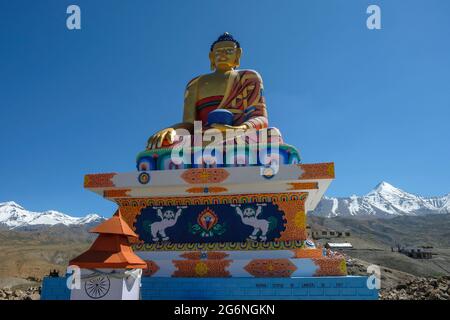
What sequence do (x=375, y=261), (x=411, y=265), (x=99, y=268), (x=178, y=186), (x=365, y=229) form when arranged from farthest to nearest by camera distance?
(x=365, y=229) < (x=375, y=261) < (x=411, y=265) < (x=178, y=186) < (x=99, y=268)

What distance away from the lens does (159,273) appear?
24.1 feet

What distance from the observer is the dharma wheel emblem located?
502 centimetres

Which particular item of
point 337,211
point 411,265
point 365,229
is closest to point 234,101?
point 411,265

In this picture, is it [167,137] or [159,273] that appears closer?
[159,273]

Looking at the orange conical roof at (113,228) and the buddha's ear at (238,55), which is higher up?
the buddha's ear at (238,55)

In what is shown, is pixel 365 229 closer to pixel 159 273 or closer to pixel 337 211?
pixel 159 273

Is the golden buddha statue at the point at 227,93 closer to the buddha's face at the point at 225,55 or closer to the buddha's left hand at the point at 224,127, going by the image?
the buddha's face at the point at 225,55

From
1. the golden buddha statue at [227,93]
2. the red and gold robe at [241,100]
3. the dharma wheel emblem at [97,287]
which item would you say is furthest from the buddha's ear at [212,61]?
the dharma wheel emblem at [97,287]

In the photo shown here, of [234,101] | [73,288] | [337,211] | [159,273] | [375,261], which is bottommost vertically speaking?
[337,211]

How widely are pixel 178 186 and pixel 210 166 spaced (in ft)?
2.71

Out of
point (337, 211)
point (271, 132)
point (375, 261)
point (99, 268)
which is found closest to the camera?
point (99, 268)

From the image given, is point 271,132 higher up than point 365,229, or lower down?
higher up

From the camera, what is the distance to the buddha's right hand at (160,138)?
27.9ft

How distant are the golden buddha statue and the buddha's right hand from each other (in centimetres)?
53
